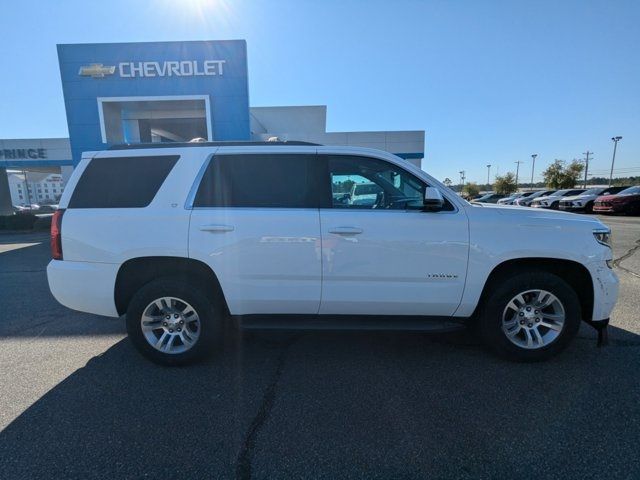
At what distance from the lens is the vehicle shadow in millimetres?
2148

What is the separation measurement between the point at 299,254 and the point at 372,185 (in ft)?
3.63

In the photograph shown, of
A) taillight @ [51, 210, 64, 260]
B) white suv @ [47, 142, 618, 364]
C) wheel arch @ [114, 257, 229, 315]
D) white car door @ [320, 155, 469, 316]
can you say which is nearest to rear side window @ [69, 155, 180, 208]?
white suv @ [47, 142, 618, 364]

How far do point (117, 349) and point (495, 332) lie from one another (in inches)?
155

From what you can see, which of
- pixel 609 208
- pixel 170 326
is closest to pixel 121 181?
pixel 170 326

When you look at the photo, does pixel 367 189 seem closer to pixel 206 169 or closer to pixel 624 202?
pixel 206 169

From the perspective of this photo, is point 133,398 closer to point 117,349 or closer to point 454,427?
point 117,349

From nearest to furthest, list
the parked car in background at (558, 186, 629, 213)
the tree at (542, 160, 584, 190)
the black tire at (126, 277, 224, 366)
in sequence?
1. the black tire at (126, 277, 224, 366)
2. the parked car in background at (558, 186, 629, 213)
3. the tree at (542, 160, 584, 190)

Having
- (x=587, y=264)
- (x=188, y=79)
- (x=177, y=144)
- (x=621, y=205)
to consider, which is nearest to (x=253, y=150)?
(x=177, y=144)

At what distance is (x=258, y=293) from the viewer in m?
3.26

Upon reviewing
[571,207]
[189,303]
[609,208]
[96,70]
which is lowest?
[571,207]

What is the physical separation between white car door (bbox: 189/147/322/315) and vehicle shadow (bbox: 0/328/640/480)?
2.37 feet

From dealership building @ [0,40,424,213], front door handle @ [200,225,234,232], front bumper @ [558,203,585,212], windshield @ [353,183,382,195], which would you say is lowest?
front bumper @ [558,203,585,212]

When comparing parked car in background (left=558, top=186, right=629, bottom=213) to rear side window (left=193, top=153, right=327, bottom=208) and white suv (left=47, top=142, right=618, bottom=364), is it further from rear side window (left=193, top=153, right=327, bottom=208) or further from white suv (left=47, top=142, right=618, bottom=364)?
rear side window (left=193, top=153, right=327, bottom=208)

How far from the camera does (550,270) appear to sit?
3.38m
